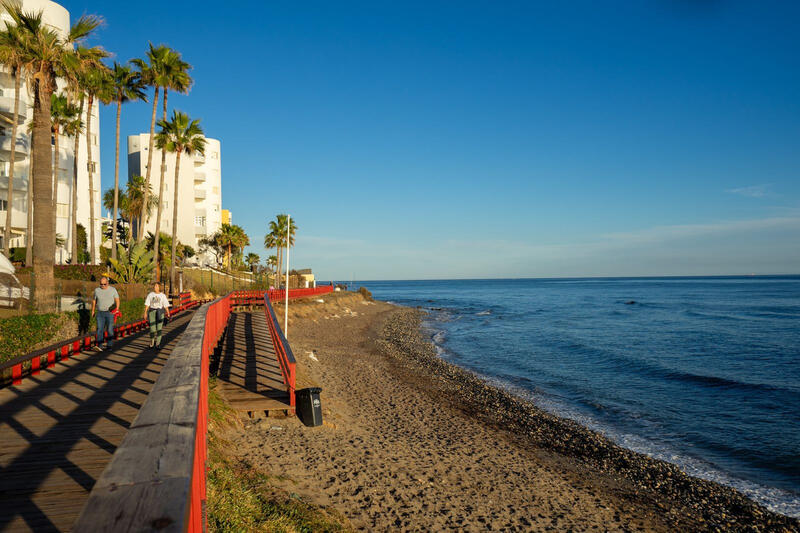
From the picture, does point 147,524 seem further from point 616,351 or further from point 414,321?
point 414,321

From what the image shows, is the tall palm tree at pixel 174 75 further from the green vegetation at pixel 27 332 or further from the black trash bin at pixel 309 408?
the black trash bin at pixel 309 408

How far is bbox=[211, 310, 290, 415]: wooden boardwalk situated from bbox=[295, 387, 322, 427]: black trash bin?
1.12 ft

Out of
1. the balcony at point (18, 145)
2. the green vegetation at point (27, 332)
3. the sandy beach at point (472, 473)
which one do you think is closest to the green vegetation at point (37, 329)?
the green vegetation at point (27, 332)

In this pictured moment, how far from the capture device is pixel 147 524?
1.50 m

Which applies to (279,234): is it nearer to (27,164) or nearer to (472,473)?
(27,164)

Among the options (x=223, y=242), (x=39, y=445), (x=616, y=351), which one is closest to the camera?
(x=39, y=445)

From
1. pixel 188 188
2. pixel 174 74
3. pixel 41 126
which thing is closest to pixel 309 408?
pixel 41 126

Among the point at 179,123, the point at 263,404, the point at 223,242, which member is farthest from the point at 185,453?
the point at 223,242

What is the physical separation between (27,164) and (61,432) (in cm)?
4472

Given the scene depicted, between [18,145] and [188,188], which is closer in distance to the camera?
[18,145]

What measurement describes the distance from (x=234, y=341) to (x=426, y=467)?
A: 390 inches

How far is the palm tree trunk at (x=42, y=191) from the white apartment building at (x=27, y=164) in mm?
23095

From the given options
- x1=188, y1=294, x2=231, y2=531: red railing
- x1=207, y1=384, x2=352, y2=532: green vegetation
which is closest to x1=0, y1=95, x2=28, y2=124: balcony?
x1=207, y1=384, x2=352, y2=532: green vegetation

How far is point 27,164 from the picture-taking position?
39.4m
